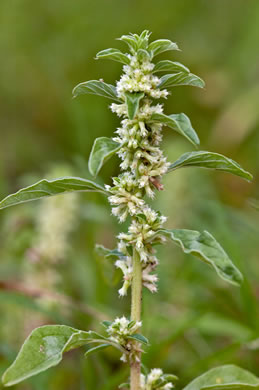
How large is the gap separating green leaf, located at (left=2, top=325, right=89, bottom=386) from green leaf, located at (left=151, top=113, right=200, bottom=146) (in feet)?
1.44

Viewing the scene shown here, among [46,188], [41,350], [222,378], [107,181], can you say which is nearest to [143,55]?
[46,188]

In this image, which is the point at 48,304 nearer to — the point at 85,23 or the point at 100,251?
the point at 100,251

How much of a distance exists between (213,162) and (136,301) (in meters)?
0.34

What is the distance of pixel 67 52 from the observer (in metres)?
5.70

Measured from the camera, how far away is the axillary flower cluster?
1.18 m

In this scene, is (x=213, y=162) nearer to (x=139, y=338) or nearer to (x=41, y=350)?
(x=139, y=338)

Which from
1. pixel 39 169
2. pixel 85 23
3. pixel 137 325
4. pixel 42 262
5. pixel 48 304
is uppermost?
pixel 85 23

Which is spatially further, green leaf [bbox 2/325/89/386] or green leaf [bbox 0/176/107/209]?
green leaf [bbox 0/176/107/209]

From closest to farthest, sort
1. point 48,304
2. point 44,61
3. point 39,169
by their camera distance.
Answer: point 48,304, point 39,169, point 44,61

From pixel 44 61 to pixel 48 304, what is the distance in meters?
3.75

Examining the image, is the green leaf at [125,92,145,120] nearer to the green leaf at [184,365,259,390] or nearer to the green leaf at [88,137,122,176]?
the green leaf at [88,137,122,176]

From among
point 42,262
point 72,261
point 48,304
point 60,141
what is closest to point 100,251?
point 48,304

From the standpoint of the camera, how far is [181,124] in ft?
3.73

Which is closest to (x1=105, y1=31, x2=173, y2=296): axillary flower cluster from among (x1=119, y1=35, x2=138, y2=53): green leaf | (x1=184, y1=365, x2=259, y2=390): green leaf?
(x1=119, y1=35, x2=138, y2=53): green leaf
